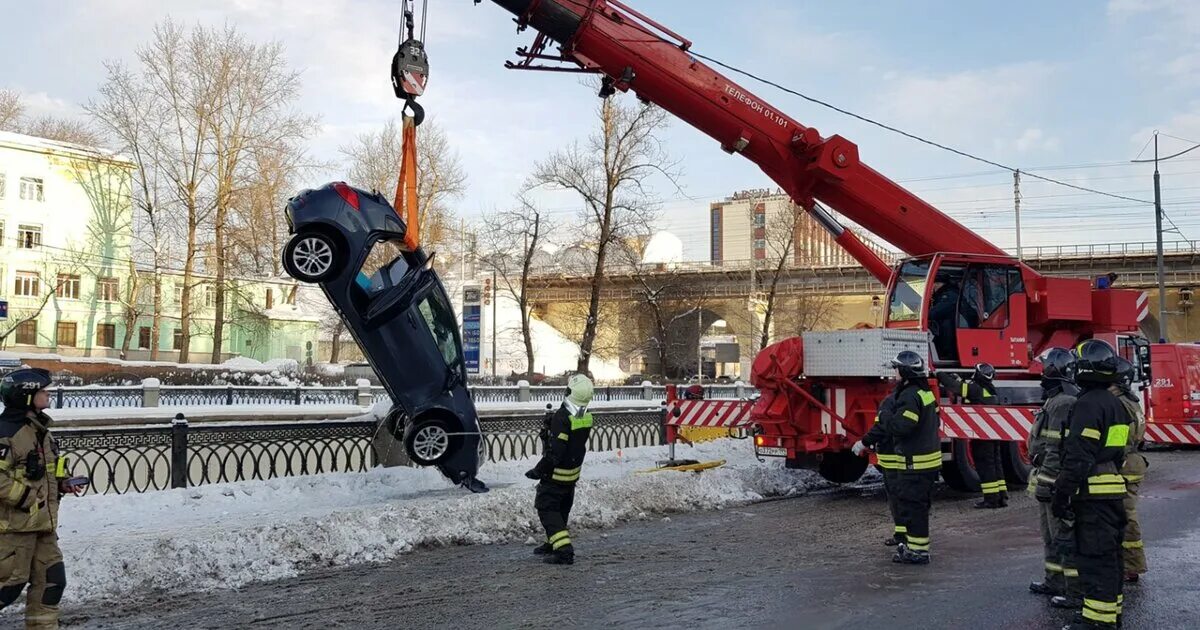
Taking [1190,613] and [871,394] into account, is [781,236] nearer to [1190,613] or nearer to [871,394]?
[871,394]

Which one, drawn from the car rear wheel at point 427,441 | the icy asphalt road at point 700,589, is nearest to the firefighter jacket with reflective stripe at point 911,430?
the icy asphalt road at point 700,589

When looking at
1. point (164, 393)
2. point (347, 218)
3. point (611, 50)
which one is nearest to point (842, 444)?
point (611, 50)

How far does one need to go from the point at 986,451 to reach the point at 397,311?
761cm

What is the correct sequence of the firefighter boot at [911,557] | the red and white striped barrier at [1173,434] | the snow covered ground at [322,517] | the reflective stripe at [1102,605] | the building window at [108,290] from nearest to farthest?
the reflective stripe at [1102,605] < the snow covered ground at [322,517] < the firefighter boot at [911,557] < the red and white striped barrier at [1173,434] < the building window at [108,290]

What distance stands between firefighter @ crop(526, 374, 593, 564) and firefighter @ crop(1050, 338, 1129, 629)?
3.87 meters

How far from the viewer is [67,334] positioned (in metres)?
51.6

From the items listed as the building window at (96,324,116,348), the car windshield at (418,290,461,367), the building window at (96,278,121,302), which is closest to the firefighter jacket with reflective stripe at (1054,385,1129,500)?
the car windshield at (418,290,461,367)

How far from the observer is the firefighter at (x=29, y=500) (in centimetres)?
554

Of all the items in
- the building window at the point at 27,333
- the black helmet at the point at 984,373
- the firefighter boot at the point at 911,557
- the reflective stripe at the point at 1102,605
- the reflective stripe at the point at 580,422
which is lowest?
the firefighter boot at the point at 911,557

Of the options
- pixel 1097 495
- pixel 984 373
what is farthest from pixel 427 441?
pixel 984 373

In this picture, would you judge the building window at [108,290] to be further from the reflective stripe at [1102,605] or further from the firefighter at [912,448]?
the reflective stripe at [1102,605]

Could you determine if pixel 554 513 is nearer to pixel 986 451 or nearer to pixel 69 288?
pixel 986 451

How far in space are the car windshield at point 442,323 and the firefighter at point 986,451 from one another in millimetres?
5922

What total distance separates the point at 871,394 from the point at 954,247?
9.80 ft
